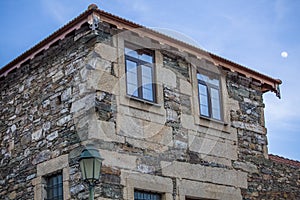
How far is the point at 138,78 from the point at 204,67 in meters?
2.07

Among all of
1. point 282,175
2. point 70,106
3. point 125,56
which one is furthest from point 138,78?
point 282,175

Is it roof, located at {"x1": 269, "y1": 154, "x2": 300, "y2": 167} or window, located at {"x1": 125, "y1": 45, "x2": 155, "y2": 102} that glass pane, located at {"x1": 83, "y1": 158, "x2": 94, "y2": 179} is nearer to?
window, located at {"x1": 125, "y1": 45, "x2": 155, "y2": 102}

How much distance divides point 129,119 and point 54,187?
195 centimetres

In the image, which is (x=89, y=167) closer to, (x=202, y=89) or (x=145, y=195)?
(x=145, y=195)

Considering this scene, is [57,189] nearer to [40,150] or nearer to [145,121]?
[40,150]

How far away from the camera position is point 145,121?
432 inches

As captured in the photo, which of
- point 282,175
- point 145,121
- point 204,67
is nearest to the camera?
point 145,121

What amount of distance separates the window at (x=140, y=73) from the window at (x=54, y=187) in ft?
6.86

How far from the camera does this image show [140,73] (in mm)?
11328

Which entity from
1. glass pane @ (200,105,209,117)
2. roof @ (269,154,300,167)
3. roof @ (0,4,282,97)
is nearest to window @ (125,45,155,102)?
roof @ (0,4,282,97)

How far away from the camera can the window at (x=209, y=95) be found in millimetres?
12492

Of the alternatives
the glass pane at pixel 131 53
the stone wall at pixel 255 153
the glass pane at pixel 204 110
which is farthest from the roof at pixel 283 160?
the glass pane at pixel 131 53

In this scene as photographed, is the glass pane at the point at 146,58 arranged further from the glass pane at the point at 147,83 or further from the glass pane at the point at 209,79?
the glass pane at the point at 209,79

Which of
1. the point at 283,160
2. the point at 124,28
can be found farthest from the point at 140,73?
the point at 283,160
